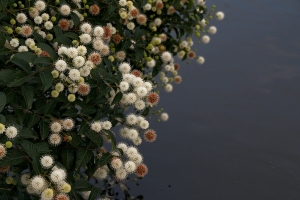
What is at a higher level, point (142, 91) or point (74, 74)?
point (142, 91)

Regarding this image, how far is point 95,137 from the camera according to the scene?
1.94 m

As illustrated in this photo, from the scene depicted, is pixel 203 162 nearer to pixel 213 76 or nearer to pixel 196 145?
pixel 196 145

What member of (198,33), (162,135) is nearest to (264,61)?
(162,135)

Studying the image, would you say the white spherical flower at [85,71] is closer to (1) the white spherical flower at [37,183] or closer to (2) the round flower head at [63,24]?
(1) the white spherical flower at [37,183]

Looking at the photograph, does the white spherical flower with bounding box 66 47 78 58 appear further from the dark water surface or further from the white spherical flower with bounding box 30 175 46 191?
the dark water surface

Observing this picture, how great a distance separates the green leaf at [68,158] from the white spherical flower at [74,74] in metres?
Answer: 0.34

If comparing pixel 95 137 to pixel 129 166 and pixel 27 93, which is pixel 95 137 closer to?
pixel 129 166

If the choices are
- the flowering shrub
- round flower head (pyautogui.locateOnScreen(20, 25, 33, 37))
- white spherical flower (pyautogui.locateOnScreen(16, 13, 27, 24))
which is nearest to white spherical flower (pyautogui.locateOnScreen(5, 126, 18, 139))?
the flowering shrub

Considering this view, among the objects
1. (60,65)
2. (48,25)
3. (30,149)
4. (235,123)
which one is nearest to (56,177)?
(30,149)

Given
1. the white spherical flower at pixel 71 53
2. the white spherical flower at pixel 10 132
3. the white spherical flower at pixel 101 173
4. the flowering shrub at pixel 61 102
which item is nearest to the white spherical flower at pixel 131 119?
the flowering shrub at pixel 61 102

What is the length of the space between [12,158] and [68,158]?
10.3 inches

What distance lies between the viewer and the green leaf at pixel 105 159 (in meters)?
1.87

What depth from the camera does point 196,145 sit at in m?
3.82

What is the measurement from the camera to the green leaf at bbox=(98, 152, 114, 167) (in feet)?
6.13
